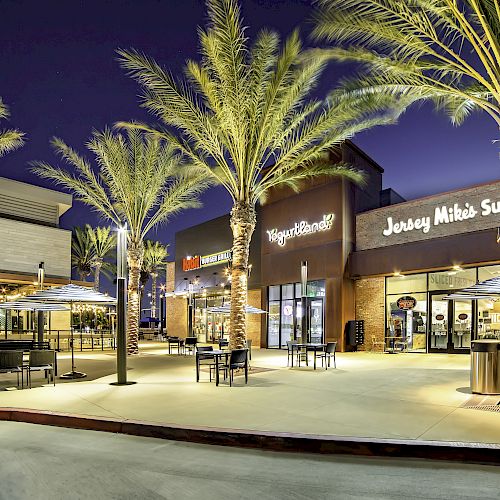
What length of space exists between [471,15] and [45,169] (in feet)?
61.9

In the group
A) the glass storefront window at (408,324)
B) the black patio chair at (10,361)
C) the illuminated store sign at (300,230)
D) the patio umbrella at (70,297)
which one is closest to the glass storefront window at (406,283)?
the glass storefront window at (408,324)

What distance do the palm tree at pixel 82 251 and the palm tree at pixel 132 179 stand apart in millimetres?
32879

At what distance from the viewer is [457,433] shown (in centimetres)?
746

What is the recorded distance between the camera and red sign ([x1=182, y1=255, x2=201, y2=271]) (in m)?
38.1

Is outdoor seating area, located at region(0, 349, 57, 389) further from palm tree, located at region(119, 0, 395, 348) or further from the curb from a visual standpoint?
palm tree, located at region(119, 0, 395, 348)

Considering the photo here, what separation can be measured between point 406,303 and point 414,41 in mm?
14638

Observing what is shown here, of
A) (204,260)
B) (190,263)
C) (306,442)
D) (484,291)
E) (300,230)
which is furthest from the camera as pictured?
(190,263)

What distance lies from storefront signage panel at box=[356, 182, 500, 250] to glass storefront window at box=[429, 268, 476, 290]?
6.18 feet

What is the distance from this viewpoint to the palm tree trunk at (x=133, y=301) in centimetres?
2336

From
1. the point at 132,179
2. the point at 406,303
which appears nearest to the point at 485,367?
the point at 406,303

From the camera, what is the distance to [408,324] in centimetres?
2412

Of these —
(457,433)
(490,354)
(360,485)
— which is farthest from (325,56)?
(360,485)

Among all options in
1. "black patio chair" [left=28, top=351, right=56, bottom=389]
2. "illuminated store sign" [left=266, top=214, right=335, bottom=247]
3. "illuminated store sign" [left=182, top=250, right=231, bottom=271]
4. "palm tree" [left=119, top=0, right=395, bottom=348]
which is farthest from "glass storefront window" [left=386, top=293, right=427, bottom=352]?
"black patio chair" [left=28, top=351, right=56, bottom=389]

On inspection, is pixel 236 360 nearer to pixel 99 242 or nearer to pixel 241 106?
pixel 241 106
